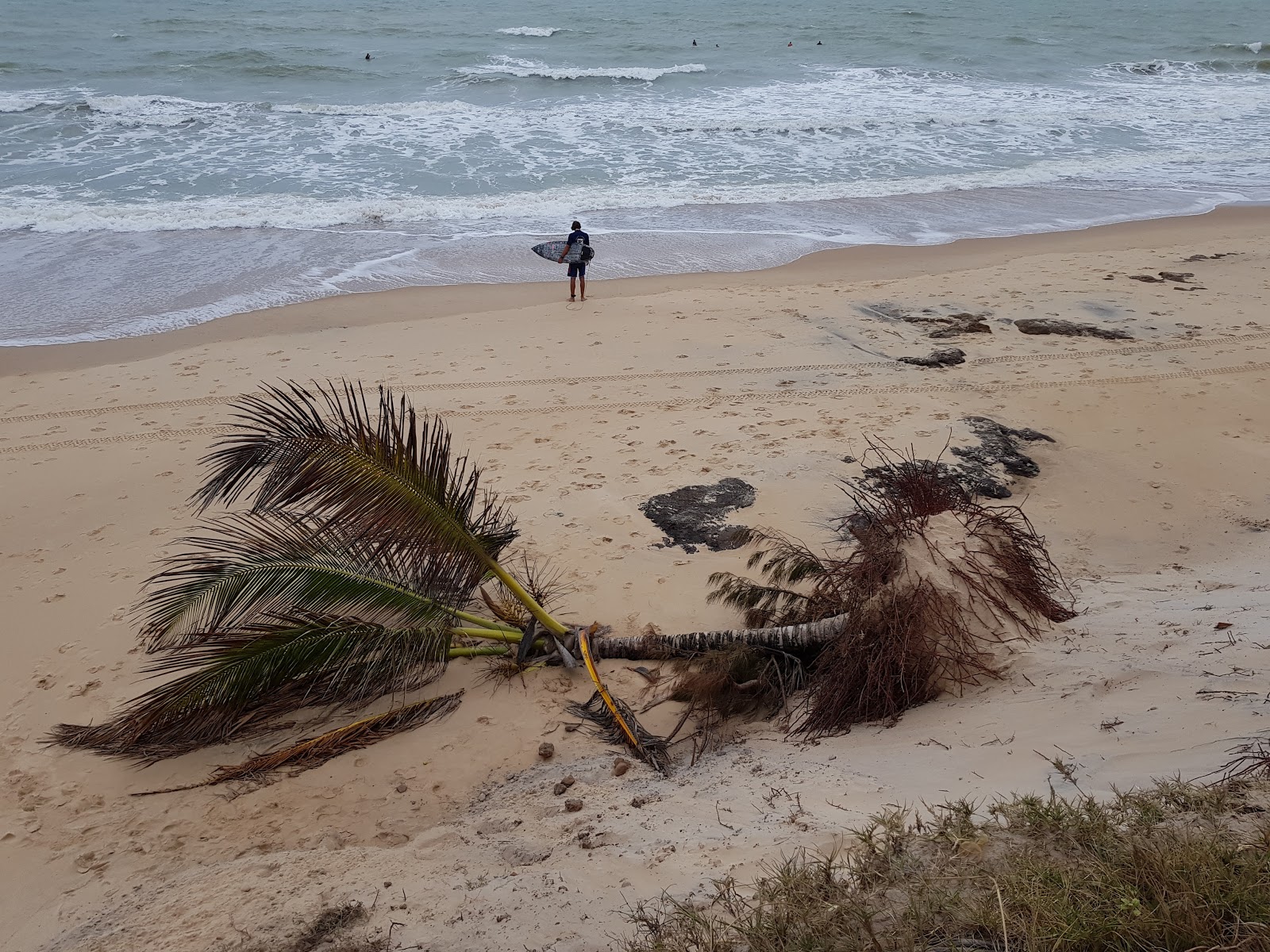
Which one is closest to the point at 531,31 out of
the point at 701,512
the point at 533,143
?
the point at 533,143

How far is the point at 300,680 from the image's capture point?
15.7 ft

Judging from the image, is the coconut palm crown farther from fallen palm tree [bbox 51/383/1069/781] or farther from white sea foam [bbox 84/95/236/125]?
white sea foam [bbox 84/95/236/125]

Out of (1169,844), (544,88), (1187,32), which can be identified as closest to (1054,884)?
(1169,844)

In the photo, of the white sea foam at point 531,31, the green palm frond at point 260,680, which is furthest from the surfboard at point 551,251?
the white sea foam at point 531,31

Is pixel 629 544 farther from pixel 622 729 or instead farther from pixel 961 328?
pixel 961 328

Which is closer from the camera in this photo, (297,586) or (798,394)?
(297,586)

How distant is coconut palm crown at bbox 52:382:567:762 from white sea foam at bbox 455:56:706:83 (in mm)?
24956

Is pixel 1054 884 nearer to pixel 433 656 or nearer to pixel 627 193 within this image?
pixel 433 656

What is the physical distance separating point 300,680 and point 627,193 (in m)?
13.6

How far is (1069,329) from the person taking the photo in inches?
394

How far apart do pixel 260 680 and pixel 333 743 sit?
47 centimetres

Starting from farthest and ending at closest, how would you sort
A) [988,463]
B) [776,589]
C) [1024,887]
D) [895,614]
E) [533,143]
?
[533,143]
[988,463]
[776,589]
[895,614]
[1024,887]

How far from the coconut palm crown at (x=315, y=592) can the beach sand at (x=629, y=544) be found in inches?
9.9

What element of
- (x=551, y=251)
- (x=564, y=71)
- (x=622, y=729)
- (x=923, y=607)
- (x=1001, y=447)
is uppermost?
(x=564, y=71)
